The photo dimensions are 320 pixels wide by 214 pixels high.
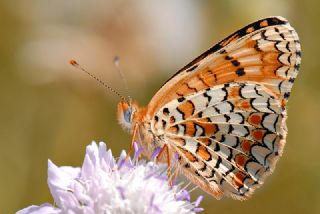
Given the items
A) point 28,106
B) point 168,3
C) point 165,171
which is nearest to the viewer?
point 165,171

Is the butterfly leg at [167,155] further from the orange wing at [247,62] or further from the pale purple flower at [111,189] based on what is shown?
the orange wing at [247,62]

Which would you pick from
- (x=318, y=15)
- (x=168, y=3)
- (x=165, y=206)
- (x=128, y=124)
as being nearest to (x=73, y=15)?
(x=168, y=3)

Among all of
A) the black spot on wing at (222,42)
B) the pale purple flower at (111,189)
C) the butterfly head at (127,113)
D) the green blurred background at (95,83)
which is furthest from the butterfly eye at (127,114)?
the green blurred background at (95,83)

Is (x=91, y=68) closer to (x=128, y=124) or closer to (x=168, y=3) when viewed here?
(x=168, y=3)

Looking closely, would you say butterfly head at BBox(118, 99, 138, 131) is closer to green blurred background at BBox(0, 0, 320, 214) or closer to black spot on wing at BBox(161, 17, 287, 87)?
black spot on wing at BBox(161, 17, 287, 87)

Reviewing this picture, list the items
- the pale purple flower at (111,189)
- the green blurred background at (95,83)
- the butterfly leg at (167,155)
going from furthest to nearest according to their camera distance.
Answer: the green blurred background at (95,83), the butterfly leg at (167,155), the pale purple flower at (111,189)

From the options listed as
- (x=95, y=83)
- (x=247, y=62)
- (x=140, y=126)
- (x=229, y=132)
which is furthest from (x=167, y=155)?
(x=95, y=83)

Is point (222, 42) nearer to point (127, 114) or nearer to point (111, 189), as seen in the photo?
point (127, 114)

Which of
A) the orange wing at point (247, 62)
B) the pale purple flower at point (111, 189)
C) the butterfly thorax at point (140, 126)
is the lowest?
the pale purple flower at point (111, 189)
